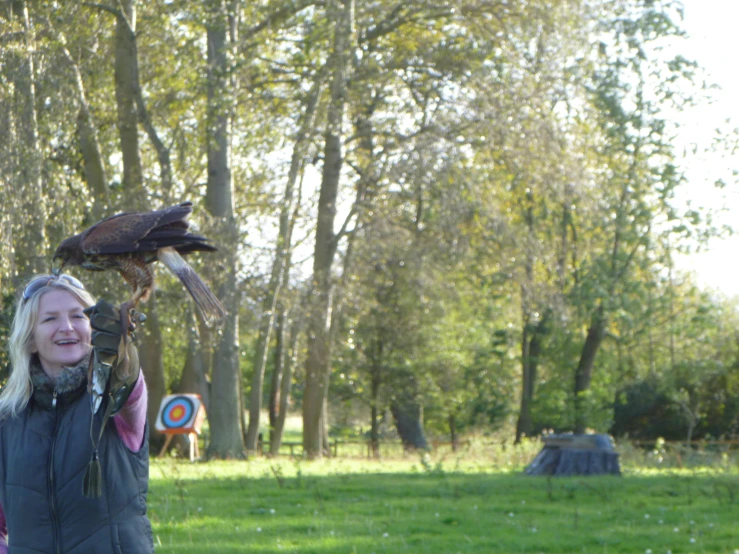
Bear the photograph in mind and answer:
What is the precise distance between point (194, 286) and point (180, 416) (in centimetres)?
1876

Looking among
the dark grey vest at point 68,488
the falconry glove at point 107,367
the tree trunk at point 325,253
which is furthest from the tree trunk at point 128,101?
the falconry glove at point 107,367

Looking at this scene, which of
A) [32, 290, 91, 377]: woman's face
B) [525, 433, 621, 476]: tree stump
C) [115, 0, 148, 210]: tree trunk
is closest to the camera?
[32, 290, 91, 377]: woman's face

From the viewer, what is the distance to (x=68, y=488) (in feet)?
11.6

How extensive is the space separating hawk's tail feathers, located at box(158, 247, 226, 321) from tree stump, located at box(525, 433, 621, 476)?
1235cm

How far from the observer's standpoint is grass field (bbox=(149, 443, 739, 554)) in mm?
8664

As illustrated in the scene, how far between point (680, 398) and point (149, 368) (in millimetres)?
23431

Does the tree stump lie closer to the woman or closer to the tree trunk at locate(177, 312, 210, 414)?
the tree trunk at locate(177, 312, 210, 414)

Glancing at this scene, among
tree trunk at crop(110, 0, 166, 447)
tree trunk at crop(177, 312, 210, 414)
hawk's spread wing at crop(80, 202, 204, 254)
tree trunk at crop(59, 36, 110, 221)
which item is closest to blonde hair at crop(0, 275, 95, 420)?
hawk's spread wing at crop(80, 202, 204, 254)

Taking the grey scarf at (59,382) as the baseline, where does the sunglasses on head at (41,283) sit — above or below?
above

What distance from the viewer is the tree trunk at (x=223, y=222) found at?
1862 cm

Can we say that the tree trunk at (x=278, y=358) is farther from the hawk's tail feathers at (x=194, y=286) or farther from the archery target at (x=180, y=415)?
the hawk's tail feathers at (x=194, y=286)

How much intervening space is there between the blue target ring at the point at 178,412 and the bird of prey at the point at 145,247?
1842cm

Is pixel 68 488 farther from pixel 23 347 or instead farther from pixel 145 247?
pixel 145 247

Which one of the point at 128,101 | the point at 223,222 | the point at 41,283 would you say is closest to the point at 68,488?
the point at 41,283
